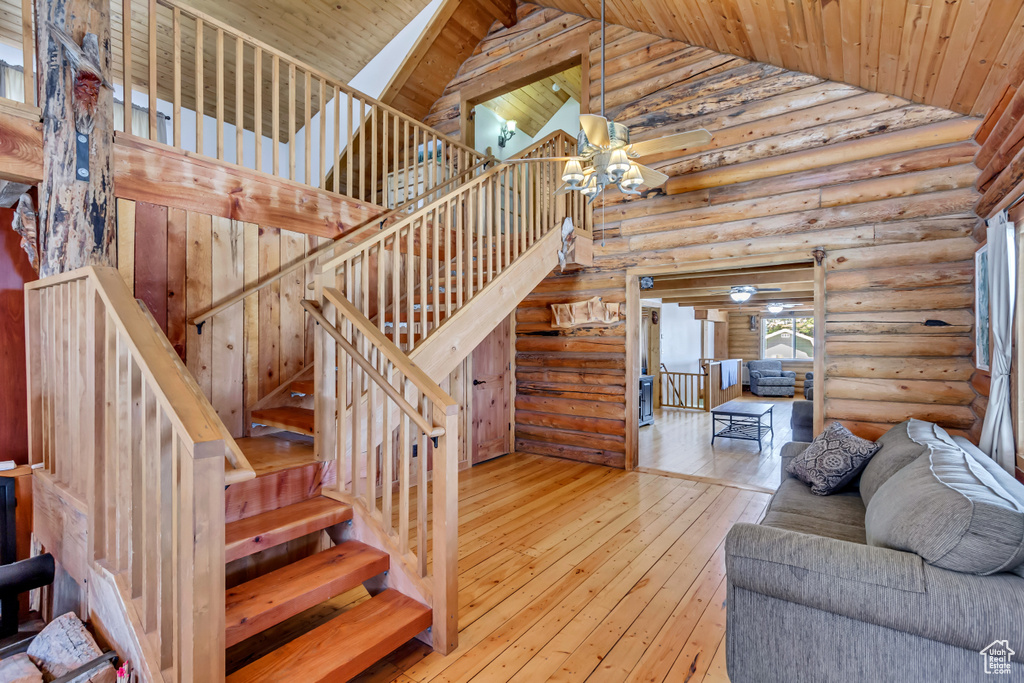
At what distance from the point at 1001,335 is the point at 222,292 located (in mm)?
4896

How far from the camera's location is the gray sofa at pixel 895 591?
1489 millimetres

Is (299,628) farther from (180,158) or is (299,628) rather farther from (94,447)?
(180,158)

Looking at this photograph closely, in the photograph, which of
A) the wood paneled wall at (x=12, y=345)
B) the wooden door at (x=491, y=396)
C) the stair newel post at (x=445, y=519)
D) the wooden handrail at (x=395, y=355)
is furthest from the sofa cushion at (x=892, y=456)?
the wood paneled wall at (x=12, y=345)

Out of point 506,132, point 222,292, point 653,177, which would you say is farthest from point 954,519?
point 506,132

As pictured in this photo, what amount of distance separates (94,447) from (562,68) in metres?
5.95

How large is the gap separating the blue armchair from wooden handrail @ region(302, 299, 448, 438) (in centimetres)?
1207

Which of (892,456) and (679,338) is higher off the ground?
(679,338)

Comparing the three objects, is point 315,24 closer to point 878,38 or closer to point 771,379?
point 878,38

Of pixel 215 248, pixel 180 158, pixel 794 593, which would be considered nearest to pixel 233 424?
pixel 215 248

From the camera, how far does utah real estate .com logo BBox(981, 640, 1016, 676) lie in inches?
55.9

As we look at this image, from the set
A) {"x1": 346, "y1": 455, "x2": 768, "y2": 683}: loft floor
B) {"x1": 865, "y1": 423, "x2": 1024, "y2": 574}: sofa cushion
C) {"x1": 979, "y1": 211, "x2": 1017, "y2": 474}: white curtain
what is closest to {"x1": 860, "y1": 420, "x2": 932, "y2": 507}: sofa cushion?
{"x1": 979, "y1": 211, "x2": 1017, "y2": 474}: white curtain

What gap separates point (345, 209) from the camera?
13.0 feet

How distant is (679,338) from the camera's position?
39.0ft

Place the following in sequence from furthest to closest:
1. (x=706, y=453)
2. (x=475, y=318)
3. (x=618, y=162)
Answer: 1. (x=706, y=453)
2. (x=475, y=318)
3. (x=618, y=162)
